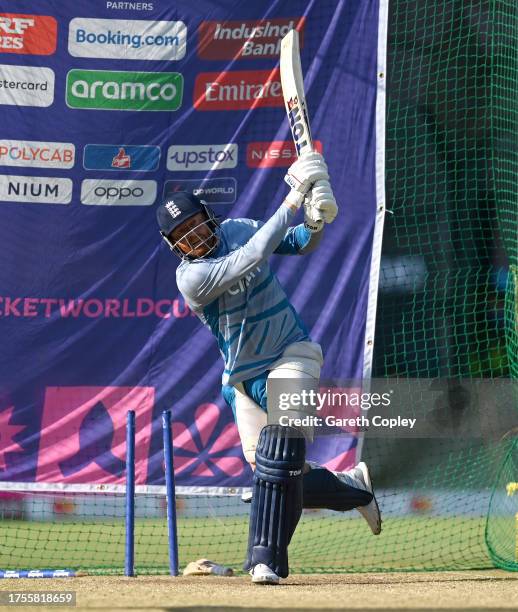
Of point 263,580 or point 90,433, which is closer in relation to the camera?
point 263,580

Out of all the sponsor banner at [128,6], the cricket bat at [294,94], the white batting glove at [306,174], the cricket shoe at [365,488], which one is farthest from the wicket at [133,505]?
the sponsor banner at [128,6]

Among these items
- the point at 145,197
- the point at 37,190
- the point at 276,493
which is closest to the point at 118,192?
the point at 145,197

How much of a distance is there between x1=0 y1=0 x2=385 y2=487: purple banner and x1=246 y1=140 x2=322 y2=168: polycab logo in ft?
0.04

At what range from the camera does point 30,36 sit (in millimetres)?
7324

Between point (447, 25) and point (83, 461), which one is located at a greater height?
point (447, 25)

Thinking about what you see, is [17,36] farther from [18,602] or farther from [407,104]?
[18,602]

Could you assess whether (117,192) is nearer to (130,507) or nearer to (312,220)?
(130,507)

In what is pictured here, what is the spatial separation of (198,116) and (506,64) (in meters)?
2.26

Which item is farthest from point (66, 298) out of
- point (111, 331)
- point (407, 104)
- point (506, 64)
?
point (506, 64)

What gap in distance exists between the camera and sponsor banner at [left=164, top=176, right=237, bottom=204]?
23.9 ft

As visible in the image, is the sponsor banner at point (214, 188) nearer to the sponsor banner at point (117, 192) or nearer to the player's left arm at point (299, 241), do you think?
the sponsor banner at point (117, 192)

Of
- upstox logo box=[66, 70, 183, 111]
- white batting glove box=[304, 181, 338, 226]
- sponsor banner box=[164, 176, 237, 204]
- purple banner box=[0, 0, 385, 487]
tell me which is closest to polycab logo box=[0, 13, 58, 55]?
purple banner box=[0, 0, 385, 487]

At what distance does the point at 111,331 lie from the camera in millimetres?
7250

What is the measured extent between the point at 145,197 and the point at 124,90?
77 cm
